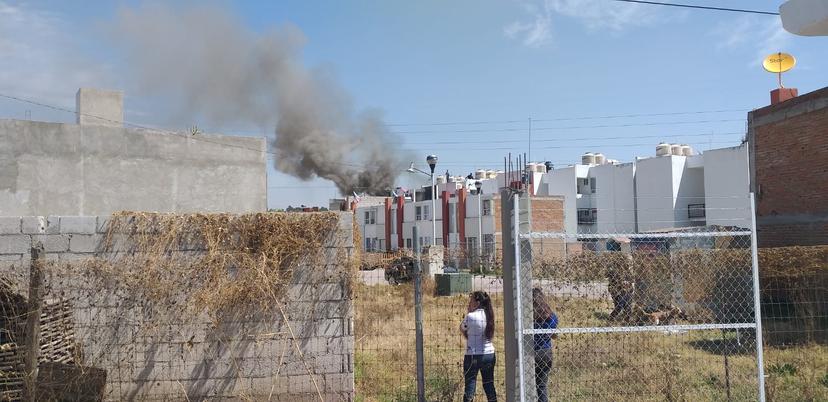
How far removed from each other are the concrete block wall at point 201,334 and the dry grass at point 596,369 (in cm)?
48

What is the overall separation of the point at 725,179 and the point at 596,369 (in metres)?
43.3

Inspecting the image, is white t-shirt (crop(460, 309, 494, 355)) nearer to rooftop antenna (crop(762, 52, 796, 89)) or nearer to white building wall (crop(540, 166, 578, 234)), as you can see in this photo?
rooftop antenna (crop(762, 52, 796, 89))

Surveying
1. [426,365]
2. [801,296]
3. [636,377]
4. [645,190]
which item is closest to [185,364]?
[426,365]

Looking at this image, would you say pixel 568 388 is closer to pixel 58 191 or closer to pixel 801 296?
pixel 801 296

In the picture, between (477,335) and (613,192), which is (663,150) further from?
(477,335)

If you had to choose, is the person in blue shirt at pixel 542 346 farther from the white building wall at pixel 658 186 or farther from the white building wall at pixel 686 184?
the white building wall at pixel 686 184

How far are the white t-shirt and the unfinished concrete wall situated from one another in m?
10.5

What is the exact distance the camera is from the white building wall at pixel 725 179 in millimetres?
43438

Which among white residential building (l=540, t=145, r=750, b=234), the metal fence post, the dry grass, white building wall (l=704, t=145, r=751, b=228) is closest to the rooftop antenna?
the dry grass

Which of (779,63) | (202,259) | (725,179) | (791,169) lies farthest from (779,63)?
(725,179)

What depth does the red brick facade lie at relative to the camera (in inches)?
599

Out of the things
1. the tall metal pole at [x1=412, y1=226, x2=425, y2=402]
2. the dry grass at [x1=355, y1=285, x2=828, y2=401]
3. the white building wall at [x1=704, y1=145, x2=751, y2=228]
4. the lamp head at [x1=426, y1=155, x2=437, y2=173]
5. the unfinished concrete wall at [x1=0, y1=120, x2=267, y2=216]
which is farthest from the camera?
the white building wall at [x1=704, y1=145, x2=751, y2=228]

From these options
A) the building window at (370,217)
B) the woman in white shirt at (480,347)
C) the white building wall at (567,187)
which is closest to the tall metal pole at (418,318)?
the woman in white shirt at (480,347)

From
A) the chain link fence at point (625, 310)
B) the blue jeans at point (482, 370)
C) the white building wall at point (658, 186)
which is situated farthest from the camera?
the white building wall at point (658, 186)
